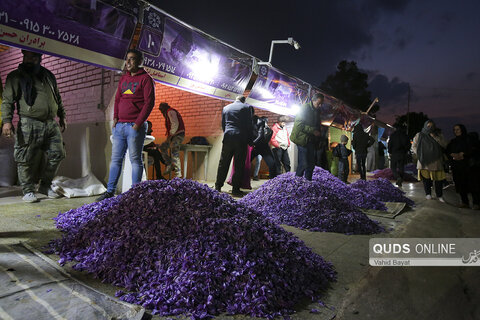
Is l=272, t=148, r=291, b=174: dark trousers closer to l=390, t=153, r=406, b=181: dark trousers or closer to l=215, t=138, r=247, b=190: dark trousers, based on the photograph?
l=390, t=153, r=406, b=181: dark trousers

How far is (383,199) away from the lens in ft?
21.2

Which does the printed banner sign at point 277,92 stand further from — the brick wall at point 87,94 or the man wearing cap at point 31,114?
the man wearing cap at point 31,114

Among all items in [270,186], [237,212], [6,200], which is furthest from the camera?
[270,186]

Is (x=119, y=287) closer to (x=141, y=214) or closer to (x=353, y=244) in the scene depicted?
(x=141, y=214)

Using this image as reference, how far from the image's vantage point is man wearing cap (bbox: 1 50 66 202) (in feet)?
14.2

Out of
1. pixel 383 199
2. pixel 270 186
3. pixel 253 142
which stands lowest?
pixel 383 199

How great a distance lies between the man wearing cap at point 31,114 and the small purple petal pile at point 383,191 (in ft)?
19.4

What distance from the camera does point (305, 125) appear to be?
6027mm


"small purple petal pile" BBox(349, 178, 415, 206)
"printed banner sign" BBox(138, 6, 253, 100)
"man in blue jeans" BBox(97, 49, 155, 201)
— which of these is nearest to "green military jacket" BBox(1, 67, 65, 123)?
"man in blue jeans" BBox(97, 49, 155, 201)

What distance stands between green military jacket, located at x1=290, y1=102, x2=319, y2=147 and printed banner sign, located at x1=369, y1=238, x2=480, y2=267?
2.77m

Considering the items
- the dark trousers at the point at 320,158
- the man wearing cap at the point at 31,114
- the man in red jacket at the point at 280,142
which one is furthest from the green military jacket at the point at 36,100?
the dark trousers at the point at 320,158

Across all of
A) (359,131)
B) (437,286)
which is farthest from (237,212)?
(359,131)

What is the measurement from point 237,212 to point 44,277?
1444 millimetres

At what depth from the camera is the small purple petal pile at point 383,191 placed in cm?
646
